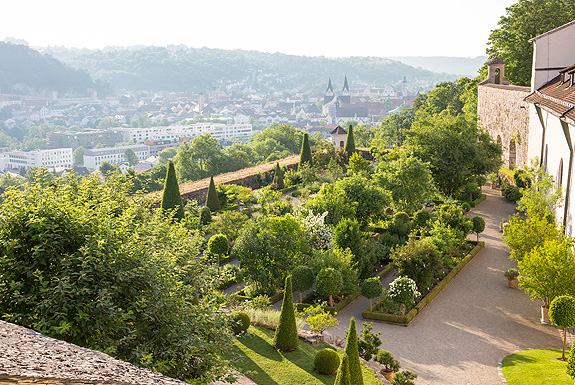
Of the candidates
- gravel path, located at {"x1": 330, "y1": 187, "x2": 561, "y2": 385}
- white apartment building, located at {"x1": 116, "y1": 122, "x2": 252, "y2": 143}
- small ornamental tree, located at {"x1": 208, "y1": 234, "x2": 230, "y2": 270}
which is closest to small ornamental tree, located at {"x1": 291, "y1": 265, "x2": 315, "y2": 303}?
gravel path, located at {"x1": 330, "y1": 187, "x2": 561, "y2": 385}

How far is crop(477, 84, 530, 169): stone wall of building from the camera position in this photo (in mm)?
32834

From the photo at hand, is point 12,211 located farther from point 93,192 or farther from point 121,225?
point 93,192

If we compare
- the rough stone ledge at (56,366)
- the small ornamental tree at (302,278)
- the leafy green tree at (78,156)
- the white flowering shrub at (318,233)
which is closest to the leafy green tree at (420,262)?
the white flowering shrub at (318,233)

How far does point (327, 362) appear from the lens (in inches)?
504

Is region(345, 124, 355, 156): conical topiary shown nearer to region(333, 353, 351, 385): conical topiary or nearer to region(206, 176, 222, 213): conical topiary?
region(206, 176, 222, 213): conical topiary

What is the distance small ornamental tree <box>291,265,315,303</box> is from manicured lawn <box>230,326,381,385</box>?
2.63 metres

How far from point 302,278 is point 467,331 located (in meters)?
5.16

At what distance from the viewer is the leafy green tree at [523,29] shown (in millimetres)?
38250

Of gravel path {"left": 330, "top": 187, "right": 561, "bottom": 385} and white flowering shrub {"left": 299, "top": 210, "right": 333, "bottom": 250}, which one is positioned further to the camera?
white flowering shrub {"left": 299, "top": 210, "right": 333, "bottom": 250}

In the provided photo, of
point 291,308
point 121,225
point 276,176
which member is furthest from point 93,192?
point 276,176

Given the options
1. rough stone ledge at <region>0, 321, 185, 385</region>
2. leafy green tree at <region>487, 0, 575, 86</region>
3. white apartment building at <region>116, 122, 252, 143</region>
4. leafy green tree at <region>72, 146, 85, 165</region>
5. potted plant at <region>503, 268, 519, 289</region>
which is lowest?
leafy green tree at <region>72, 146, 85, 165</region>

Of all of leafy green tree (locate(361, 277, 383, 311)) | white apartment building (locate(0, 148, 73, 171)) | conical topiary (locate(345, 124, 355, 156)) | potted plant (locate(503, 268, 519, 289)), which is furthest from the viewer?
white apartment building (locate(0, 148, 73, 171))

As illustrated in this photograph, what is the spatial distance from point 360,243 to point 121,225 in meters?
10.7

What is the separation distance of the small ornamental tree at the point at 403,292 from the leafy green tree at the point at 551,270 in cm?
322
